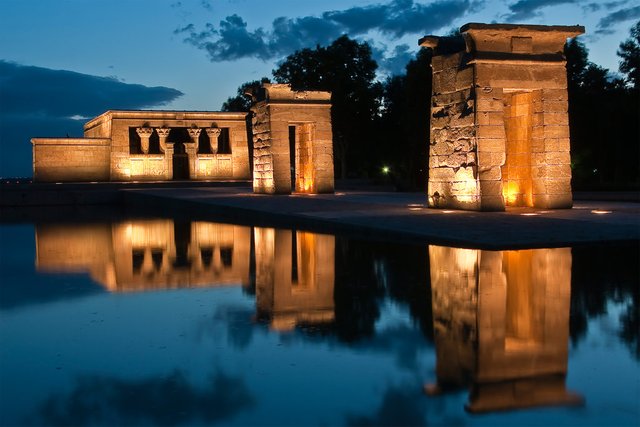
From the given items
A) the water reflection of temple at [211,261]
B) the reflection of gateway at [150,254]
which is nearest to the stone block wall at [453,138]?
the water reflection of temple at [211,261]

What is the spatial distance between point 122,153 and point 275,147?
17.9 meters

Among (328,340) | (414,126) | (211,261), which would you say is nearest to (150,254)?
(211,261)

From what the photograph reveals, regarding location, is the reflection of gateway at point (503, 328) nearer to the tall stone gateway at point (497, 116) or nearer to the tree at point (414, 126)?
the tall stone gateway at point (497, 116)

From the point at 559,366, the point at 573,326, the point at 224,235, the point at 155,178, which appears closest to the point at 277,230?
the point at 224,235

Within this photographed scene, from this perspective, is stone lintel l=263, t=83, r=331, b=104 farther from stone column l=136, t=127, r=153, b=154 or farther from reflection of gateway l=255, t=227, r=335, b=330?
stone column l=136, t=127, r=153, b=154

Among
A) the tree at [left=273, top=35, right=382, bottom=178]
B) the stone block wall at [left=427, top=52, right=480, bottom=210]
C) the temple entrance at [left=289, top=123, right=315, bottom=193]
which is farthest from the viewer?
the tree at [left=273, top=35, right=382, bottom=178]

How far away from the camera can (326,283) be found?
8.60 metres

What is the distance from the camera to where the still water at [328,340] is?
13.8 ft

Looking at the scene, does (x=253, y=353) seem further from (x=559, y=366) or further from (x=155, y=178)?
(x=155, y=178)

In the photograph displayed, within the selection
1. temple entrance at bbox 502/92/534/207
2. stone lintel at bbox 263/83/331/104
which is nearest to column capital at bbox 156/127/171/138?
stone lintel at bbox 263/83/331/104

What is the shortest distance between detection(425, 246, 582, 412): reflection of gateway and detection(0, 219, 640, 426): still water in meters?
0.02

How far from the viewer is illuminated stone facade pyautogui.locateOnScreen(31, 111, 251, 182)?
4406 centimetres

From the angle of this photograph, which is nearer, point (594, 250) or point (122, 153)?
point (594, 250)

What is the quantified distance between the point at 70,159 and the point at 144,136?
4625mm
